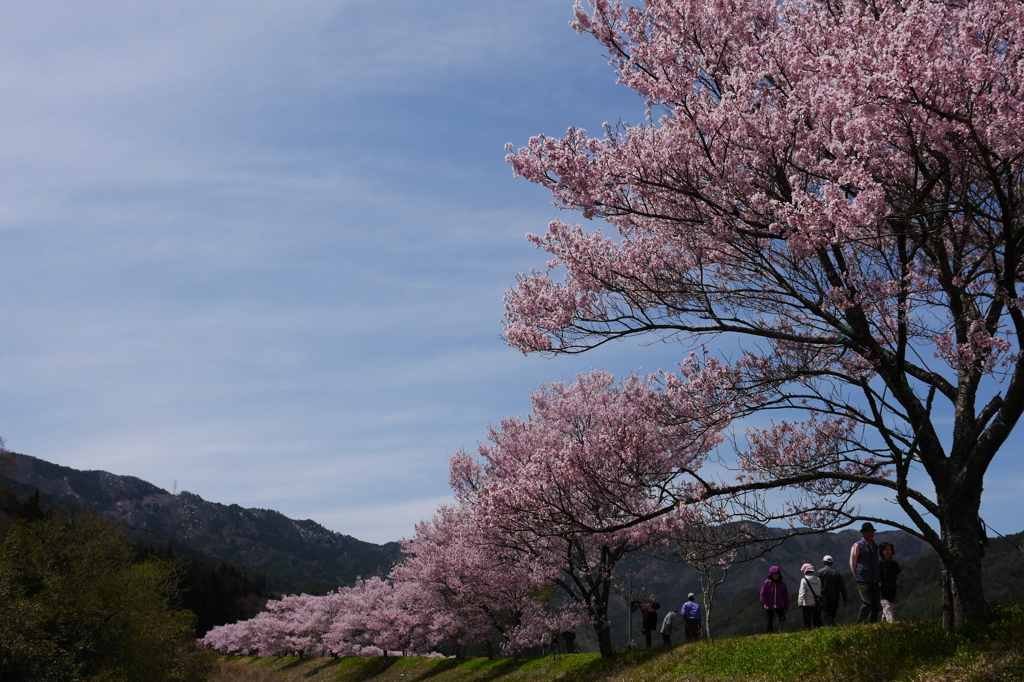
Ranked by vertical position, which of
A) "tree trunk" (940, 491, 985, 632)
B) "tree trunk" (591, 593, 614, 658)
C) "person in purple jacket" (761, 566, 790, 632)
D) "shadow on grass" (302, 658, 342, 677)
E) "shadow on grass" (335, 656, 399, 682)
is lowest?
"shadow on grass" (302, 658, 342, 677)

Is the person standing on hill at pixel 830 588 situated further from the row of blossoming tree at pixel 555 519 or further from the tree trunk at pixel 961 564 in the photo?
the tree trunk at pixel 961 564

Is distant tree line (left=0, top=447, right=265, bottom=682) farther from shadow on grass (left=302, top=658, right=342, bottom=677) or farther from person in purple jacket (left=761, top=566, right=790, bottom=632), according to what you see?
person in purple jacket (left=761, top=566, right=790, bottom=632)

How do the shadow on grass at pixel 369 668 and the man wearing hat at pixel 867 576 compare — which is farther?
the shadow on grass at pixel 369 668

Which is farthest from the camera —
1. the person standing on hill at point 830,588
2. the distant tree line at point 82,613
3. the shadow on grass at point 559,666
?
the distant tree line at point 82,613

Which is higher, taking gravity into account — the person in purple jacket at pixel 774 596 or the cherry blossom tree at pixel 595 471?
the cherry blossom tree at pixel 595 471

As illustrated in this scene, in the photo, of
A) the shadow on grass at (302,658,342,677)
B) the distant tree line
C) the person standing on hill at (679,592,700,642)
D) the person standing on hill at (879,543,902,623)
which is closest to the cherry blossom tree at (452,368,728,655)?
the person standing on hill at (679,592,700,642)

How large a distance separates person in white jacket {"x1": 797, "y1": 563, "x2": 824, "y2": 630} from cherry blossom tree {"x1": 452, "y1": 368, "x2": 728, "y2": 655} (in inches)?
137

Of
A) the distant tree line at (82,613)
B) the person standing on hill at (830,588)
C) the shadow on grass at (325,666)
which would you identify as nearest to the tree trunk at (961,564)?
the person standing on hill at (830,588)

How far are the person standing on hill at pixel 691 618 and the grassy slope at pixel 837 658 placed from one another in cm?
178

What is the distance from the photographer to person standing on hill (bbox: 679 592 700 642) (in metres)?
19.6

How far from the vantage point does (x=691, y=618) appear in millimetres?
19891

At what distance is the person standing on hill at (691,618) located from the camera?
773 inches

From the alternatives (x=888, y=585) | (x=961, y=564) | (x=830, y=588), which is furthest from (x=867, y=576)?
(x=961, y=564)

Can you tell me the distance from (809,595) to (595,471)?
256 inches
